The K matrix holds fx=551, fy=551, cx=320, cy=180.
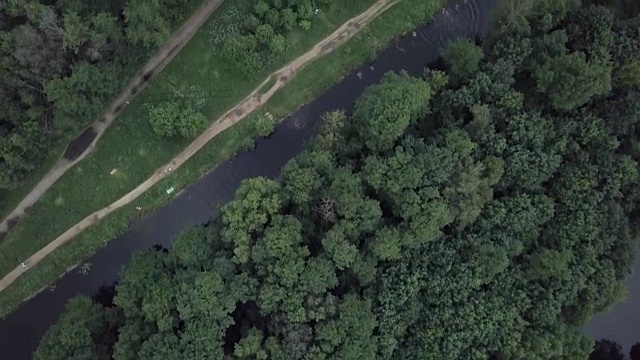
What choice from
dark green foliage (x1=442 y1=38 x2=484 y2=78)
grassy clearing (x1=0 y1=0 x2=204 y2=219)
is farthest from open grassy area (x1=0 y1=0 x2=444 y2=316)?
Result: dark green foliage (x1=442 y1=38 x2=484 y2=78)

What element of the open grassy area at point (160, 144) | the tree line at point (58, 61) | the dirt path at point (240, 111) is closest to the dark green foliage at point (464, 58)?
the open grassy area at point (160, 144)

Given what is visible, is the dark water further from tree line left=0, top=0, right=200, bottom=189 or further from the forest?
tree line left=0, top=0, right=200, bottom=189

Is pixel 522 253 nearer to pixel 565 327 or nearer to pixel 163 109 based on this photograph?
pixel 565 327

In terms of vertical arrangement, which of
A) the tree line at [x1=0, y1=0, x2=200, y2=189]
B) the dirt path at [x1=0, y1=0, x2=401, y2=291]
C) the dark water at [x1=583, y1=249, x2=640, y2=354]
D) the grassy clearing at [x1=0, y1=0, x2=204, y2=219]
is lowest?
the dark water at [x1=583, y1=249, x2=640, y2=354]

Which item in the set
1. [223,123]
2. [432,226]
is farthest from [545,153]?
[223,123]

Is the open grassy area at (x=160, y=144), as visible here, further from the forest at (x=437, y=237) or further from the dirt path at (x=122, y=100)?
the forest at (x=437, y=237)

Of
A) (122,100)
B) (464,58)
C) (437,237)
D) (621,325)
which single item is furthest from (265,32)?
(621,325)
